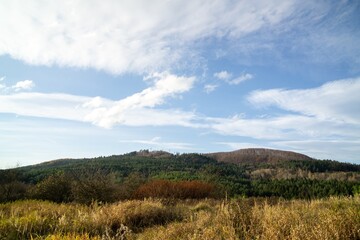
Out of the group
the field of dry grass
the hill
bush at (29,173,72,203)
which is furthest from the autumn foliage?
the hill

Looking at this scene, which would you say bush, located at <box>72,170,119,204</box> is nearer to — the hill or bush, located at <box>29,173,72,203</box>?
bush, located at <box>29,173,72,203</box>

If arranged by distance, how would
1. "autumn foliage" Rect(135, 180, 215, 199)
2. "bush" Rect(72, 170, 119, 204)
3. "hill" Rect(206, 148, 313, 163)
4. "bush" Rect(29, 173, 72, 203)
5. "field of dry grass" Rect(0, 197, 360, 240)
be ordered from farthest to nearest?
"hill" Rect(206, 148, 313, 163)
"autumn foliage" Rect(135, 180, 215, 199)
"bush" Rect(29, 173, 72, 203)
"bush" Rect(72, 170, 119, 204)
"field of dry grass" Rect(0, 197, 360, 240)

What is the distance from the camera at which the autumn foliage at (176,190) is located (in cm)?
2495

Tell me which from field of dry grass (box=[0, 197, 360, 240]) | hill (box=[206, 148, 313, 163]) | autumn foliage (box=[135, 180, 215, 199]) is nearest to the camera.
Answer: field of dry grass (box=[0, 197, 360, 240])

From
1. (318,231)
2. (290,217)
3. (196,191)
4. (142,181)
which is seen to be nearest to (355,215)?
(290,217)

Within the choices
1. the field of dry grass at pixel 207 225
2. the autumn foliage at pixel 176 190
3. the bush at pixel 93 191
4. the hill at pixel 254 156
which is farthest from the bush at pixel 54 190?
the hill at pixel 254 156

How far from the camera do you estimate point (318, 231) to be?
5.16m

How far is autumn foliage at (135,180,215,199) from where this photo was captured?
25.0m

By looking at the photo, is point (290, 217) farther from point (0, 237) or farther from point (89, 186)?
point (89, 186)

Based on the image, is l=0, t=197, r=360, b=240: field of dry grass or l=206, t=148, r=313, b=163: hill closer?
l=0, t=197, r=360, b=240: field of dry grass

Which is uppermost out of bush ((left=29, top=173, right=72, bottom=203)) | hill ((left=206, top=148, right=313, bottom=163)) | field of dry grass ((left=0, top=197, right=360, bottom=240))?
hill ((left=206, top=148, right=313, bottom=163))

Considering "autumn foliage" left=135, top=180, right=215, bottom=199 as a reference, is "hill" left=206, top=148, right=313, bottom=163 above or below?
above

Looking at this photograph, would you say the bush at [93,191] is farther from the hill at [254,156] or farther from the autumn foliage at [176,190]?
the hill at [254,156]

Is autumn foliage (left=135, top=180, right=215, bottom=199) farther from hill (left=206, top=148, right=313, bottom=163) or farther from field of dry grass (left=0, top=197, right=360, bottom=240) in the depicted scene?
hill (left=206, top=148, right=313, bottom=163)
